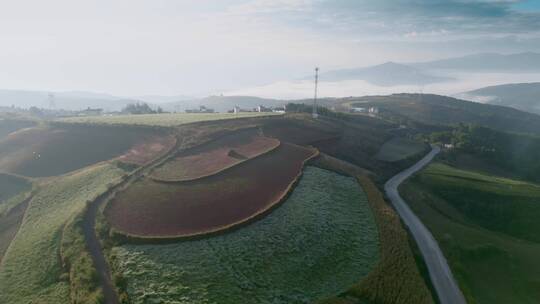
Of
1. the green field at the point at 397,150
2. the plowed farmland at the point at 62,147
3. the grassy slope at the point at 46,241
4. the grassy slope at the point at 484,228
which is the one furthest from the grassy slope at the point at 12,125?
the grassy slope at the point at 484,228

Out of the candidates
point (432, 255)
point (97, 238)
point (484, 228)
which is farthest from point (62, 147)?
point (484, 228)

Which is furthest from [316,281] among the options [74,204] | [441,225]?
[74,204]

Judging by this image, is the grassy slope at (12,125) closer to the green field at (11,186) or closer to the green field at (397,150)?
the green field at (11,186)

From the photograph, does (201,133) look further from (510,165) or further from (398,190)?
(510,165)

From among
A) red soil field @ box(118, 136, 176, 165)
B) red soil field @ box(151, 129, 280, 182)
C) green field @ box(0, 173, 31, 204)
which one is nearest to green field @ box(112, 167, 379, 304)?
red soil field @ box(151, 129, 280, 182)

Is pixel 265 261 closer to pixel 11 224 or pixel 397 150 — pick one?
pixel 11 224
